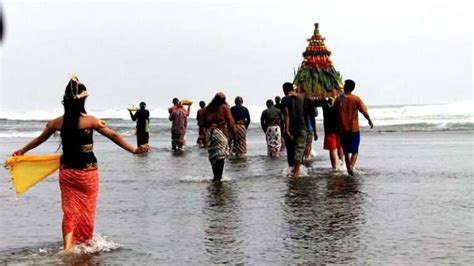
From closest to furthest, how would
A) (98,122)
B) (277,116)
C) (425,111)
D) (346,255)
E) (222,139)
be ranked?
(346,255) → (98,122) → (222,139) → (277,116) → (425,111)

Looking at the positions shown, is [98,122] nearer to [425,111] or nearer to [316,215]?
[316,215]

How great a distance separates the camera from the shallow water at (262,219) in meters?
6.94

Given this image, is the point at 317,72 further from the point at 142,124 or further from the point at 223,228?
the point at 223,228

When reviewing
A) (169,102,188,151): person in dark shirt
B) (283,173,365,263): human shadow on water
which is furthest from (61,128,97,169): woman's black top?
(169,102,188,151): person in dark shirt

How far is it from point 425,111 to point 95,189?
58.0 metres

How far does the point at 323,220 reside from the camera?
28.8 ft

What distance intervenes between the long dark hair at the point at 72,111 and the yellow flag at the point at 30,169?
0.47 m

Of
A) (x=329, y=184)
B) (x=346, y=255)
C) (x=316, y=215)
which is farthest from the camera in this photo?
(x=329, y=184)

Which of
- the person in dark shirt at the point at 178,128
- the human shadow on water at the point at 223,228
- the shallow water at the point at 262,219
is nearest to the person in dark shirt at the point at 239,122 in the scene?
the person in dark shirt at the point at 178,128

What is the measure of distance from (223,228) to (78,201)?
1.78m

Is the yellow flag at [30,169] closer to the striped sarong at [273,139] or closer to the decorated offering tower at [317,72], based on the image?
the striped sarong at [273,139]

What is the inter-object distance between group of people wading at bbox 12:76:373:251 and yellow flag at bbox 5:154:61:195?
7.8 inches

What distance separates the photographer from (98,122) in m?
7.27

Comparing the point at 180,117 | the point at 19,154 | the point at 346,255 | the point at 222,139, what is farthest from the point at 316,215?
the point at 180,117
